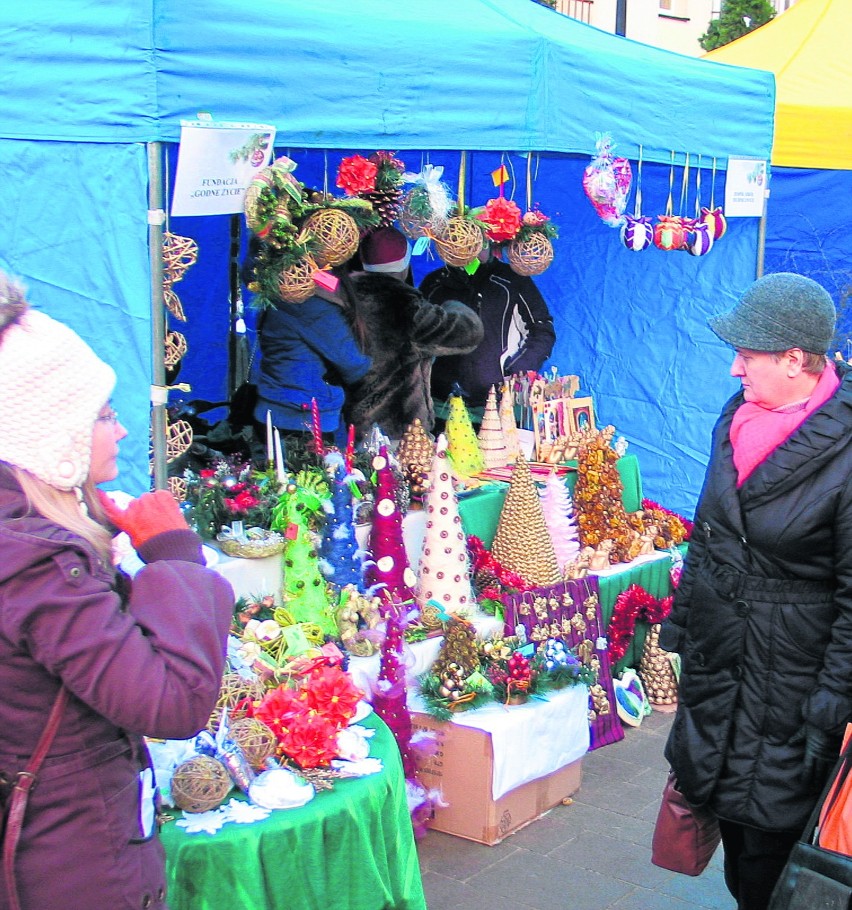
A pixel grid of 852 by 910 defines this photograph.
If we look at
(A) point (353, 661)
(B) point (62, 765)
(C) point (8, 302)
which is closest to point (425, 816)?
(A) point (353, 661)

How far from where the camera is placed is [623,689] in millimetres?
4707

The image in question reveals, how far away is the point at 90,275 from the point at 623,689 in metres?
2.88

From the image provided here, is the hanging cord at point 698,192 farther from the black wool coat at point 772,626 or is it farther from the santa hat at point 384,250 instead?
the black wool coat at point 772,626

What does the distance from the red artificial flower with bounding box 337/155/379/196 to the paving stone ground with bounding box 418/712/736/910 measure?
7.76 feet

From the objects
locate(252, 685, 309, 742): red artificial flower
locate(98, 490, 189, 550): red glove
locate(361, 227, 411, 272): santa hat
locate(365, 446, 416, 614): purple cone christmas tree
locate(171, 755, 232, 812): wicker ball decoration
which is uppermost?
locate(361, 227, 411, 272): santa hat

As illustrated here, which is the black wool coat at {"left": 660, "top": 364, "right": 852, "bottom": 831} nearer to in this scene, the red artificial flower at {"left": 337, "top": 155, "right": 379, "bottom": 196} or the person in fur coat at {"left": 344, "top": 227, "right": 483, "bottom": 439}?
the red artificial flower at {"left": 337, "top": 155, "right": 379, "bottom": 196}

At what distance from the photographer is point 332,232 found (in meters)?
3.84

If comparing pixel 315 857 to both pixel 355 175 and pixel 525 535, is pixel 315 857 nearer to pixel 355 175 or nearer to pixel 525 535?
pixel 525 535

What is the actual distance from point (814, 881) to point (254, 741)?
1304 millimetres

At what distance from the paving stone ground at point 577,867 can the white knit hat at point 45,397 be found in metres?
2.32

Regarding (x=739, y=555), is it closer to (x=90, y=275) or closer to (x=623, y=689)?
(x=90, y=275)

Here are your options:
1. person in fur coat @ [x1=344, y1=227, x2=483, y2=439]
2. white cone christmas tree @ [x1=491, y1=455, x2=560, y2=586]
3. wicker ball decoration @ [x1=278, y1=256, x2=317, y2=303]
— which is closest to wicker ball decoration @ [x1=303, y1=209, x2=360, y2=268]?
wicker ball decoration @ [x1=278, y1=256, x2=317, y2=303]

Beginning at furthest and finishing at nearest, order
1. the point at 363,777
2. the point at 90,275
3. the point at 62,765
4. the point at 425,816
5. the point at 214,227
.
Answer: the point at 214,227 < the point at 425,816 < the point at 90,275 < the point at 363,777 < the point at 62,765

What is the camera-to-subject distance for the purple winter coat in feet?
4.71
